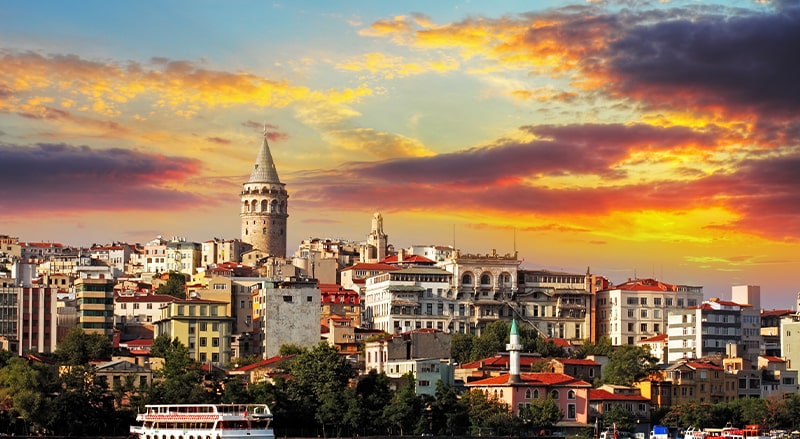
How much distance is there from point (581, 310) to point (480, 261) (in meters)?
9.17

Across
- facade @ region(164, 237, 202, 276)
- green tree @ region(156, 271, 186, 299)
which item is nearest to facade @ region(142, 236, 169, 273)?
facade @ region(164, 237, 202, 276)

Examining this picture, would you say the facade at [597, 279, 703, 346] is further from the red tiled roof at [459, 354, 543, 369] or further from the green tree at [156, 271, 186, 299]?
the green tree at [156, 271, 186, 299]

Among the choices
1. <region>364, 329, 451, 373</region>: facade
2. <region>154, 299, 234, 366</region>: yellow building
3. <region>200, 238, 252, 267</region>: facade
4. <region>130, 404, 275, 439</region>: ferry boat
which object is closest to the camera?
<region>130, 404, 275, 439</region>: ferry boat

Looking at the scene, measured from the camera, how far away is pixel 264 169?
16662 centimetres

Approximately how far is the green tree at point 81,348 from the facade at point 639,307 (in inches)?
1712

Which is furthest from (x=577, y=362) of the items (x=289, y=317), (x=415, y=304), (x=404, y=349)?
(x=415, y=304)

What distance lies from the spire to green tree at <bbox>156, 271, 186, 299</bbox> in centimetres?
2642

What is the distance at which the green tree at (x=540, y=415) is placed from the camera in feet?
285

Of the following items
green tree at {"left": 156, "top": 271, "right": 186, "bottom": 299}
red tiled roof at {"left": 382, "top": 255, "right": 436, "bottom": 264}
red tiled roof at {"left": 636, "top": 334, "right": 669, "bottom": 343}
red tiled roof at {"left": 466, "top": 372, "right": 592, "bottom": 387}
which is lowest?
red tiled roof at {"left": 466, "top": 372, "right": 592, "bottom": 387}

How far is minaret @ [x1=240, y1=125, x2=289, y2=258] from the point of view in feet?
540

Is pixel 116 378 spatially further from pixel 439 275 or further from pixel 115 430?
pixel 439 275

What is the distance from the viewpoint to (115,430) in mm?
81312

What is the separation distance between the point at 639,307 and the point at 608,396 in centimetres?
3444

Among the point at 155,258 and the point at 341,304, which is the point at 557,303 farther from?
the point at 155,258
